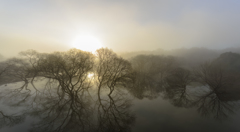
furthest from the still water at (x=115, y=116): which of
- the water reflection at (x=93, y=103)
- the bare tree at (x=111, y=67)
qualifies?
the bare tree at (x=111, y=67)

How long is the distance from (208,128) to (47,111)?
20.6m

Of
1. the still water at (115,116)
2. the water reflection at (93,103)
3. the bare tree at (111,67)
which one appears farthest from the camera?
the bare tree at (111,67)

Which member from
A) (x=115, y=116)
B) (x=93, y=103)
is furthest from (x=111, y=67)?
(x=115, y=116)

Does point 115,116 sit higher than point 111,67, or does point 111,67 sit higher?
point 111,67

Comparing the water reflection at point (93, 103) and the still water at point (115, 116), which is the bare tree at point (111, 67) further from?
the still water at point (115, 116)

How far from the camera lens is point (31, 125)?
11.0 meters

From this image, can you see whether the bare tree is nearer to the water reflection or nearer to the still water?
the water reflection

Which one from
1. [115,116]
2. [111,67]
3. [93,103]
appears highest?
[111,67]

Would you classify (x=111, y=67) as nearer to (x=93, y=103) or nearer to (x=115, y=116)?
(x=93, y=103)

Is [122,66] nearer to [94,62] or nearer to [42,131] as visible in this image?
[94,62]

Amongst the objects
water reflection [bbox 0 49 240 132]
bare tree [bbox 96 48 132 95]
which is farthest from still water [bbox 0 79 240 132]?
bare tree [bbox 96 48 132 95]

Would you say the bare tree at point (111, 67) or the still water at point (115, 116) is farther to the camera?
the bare tree at point (111, 67)

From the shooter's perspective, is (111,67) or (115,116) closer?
(115,116)

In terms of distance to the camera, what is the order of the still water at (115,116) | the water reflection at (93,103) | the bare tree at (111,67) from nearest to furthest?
the still water at (115,116)
the water reflection at (93,103)
the bare tree at (111,67)
